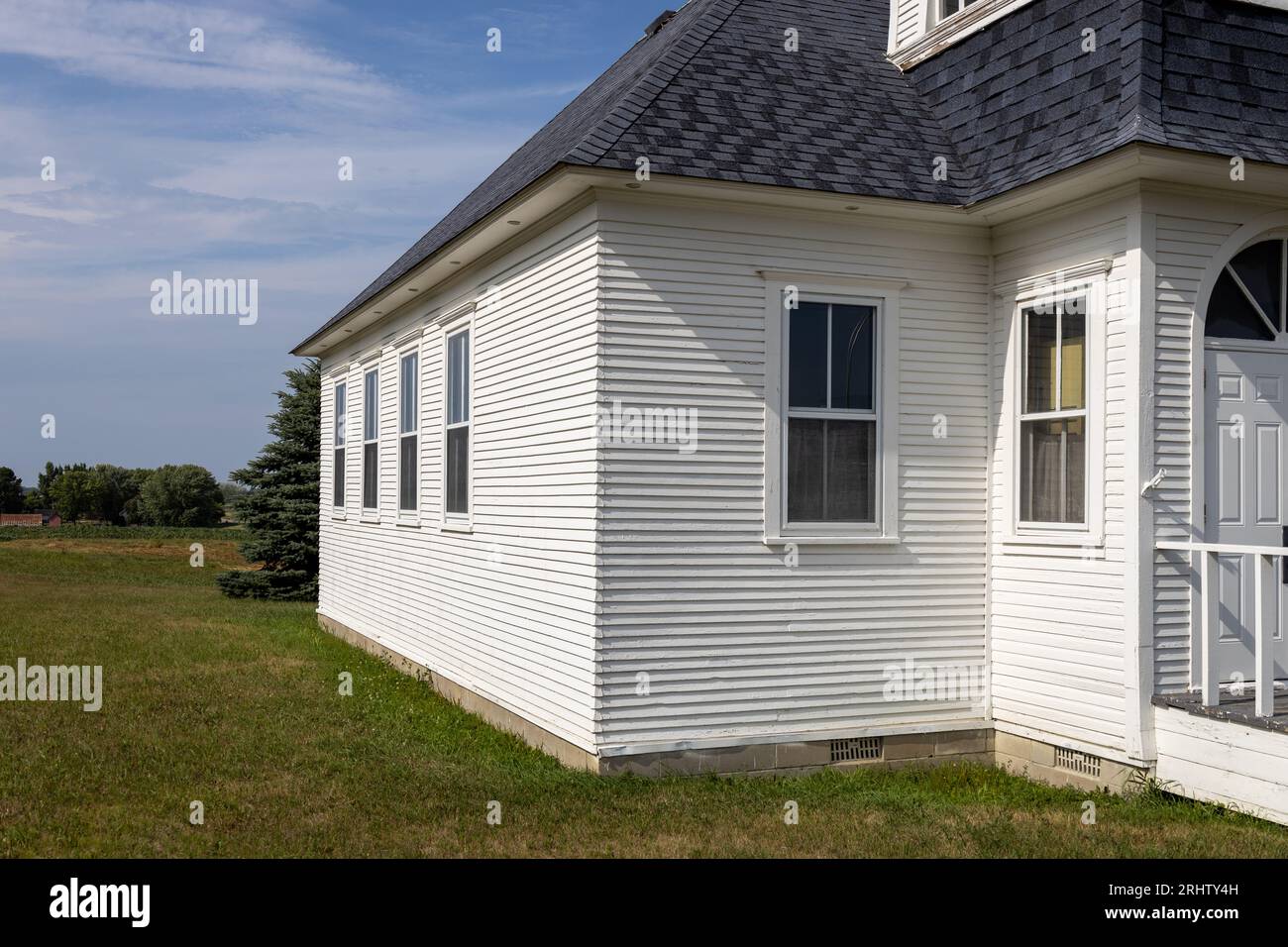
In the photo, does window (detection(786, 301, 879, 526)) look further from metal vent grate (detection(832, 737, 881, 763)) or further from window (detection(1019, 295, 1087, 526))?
metal vent grate (detection(832, 737, 881, 763))

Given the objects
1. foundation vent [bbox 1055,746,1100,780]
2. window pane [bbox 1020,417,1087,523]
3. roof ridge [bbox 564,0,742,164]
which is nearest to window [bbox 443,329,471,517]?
roof ridge [bbox 564,0,742,164]

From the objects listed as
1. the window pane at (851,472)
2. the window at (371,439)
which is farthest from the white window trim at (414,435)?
the window pane at (851,472)

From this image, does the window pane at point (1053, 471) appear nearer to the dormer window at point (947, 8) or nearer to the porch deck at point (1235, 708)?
the porch deck at point (1235, 708)

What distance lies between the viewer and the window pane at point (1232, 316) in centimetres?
859

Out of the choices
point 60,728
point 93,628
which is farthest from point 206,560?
point 60,728

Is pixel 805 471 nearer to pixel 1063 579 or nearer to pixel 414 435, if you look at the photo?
pixel 1063 579

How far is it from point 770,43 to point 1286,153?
166 inches

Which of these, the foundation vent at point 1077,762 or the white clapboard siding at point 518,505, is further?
the white clapboard siding at point 518,505

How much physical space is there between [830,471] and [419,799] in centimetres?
384

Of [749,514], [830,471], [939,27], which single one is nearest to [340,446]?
[749,514]

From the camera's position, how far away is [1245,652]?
27.4 ft

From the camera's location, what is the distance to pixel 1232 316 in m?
8.66

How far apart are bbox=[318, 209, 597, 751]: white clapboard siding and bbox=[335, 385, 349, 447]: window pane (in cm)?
363

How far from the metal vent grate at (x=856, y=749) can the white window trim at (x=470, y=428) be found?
14.1 feet
